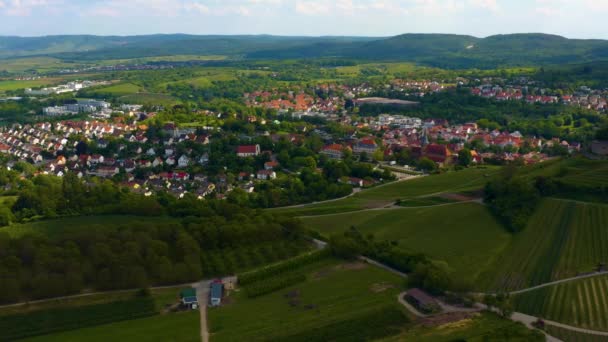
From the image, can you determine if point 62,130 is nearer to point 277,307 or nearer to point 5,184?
point 5,184

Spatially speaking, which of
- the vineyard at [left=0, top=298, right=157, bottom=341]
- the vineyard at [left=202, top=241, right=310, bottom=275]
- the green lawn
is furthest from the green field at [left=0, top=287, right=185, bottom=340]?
the vineyard at [left=202, top=241, right=310, bottom=275]

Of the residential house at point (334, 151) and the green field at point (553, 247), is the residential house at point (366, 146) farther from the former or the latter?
the green field at point (553, 247)

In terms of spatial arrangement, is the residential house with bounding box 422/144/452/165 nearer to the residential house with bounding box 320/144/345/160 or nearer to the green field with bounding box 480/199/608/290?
the residential house with bounding box 320/144/345/160

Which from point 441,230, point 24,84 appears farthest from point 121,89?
point 441,230

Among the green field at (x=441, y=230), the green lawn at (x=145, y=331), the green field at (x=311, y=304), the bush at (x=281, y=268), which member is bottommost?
the green lawn at (x=145, y=331)

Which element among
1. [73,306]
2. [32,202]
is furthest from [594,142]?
[32,202]

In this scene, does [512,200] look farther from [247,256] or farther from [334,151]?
[334,151]

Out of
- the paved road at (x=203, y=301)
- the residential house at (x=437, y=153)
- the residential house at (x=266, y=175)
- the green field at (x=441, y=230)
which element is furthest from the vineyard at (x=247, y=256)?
the residential house at (x=437, y=153)
